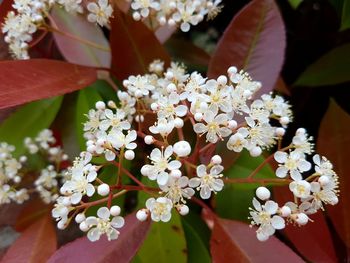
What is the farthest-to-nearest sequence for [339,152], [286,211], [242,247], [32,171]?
1. [32,171]
2. [339,152]
3. [242,247]
4. [286,211]

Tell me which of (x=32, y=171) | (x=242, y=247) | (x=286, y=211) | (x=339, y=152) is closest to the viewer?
(x=286, y=211)

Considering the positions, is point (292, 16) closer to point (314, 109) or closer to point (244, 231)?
point (314, 109)

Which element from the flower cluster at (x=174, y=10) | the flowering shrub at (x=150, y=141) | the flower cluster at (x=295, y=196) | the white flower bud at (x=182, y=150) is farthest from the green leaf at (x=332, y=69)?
the white flower bud at (x=182, y=150)

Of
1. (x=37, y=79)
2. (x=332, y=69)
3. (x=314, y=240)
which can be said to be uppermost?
(x=37, y=79)

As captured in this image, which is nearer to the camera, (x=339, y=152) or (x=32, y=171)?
(x=339, y=152)

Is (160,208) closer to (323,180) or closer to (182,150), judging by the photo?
(182,150)

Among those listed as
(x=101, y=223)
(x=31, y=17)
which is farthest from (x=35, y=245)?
(x=31, y=17)

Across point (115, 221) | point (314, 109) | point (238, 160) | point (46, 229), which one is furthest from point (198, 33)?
point (115, 221)
